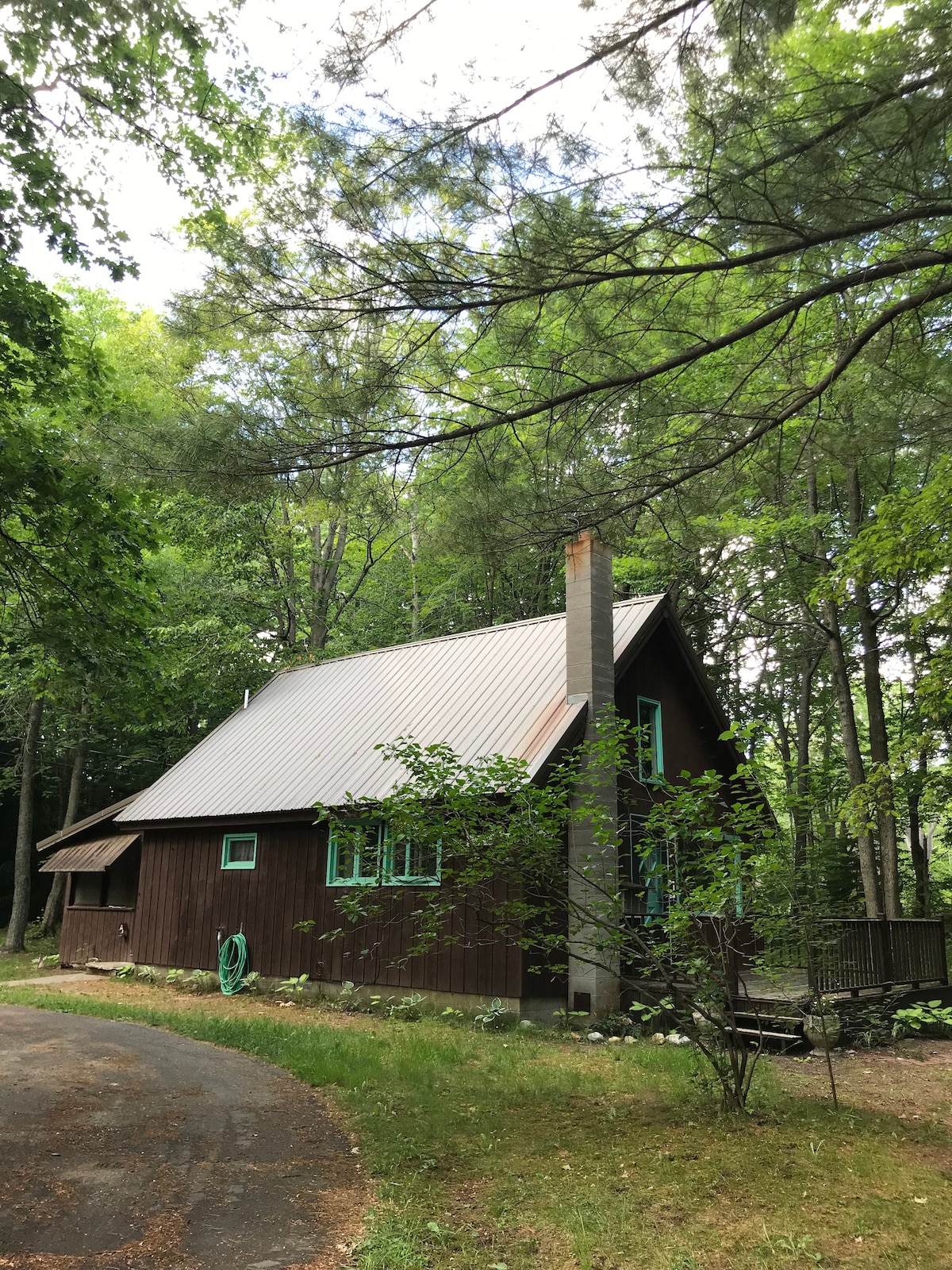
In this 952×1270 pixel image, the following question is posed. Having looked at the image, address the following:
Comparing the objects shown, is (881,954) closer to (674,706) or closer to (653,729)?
(653,729)

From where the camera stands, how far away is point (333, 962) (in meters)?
12.9

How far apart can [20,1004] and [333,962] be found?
422cm

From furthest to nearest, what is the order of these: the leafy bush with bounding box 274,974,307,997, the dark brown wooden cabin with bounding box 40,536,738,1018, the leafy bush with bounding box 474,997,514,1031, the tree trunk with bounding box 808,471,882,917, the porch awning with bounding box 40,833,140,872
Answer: the porch awning with bounding box 40,833,140,872, the tree trunk with bounding box 808,471,882,917, the leafy bush with bounding box 274,974,307,997, the dark brown wooden cabin with bounding box 40,536,738,1018, the leafy bush with bounding box 474,997,514,1031

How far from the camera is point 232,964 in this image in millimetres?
14148

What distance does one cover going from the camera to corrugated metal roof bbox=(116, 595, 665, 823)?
1248cm

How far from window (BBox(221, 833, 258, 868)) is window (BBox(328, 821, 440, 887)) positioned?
2.03 metres

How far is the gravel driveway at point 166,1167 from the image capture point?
410 cm

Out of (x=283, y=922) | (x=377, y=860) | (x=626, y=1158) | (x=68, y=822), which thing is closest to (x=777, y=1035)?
(x=626, y=1158)

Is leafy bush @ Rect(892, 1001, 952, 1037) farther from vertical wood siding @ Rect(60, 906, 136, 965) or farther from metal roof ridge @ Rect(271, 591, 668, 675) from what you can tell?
vertical wood siding @ Rect(60, 906, 136, 965)

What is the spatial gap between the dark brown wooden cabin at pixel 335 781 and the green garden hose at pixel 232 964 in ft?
0.60

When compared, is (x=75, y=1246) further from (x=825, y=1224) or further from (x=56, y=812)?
(x=56, y=812)

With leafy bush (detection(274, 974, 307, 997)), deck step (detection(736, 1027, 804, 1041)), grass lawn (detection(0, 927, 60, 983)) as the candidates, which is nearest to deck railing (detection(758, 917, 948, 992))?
deck step (detection(736, 1027, 804, 1041))

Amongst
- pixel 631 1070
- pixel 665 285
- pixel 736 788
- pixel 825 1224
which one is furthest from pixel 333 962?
pixel 665 285

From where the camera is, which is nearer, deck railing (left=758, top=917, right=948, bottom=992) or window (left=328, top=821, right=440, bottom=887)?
window (left=328, top=821, right=440, bottom=887)
